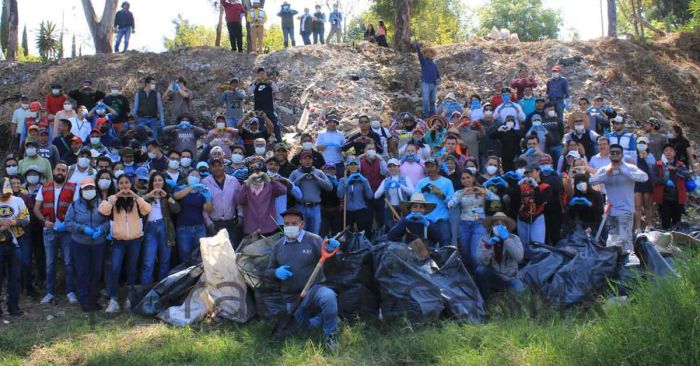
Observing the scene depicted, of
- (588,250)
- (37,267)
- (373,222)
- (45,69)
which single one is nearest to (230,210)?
(373,222)

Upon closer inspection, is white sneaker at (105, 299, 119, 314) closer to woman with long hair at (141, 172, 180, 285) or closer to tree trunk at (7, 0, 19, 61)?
woman with long hair at (141, 172, 180, 285)

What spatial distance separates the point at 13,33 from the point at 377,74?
43.6 feet

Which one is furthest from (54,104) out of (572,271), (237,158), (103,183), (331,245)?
(572,271)

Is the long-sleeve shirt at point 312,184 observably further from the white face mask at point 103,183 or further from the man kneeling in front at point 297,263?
the white face mask at point 103,183

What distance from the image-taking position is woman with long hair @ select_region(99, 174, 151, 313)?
9.24 meters

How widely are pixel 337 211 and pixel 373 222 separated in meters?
0.63

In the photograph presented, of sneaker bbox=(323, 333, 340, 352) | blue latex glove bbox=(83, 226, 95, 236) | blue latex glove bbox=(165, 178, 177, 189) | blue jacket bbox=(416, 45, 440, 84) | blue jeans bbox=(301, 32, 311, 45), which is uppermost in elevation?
blue jeans bbox=(301, 32, 311, 45)

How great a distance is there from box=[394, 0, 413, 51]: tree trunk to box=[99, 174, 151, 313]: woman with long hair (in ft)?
47.2

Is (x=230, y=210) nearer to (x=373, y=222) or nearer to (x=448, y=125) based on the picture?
(x=373, y=222)

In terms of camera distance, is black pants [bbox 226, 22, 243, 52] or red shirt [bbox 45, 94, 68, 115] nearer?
red shirt [bbox 45, 94, 68, 115]

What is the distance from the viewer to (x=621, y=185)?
33.2 ft

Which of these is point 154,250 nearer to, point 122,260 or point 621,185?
point 122,260

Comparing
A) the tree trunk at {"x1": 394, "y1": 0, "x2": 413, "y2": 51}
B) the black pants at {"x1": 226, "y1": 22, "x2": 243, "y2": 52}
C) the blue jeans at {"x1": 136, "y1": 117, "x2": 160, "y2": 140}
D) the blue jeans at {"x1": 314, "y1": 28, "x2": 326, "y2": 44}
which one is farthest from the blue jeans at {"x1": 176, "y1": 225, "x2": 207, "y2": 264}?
the blue jeans at {"x1": 314, "y1": 28, "x2": 326, "y2": 44}

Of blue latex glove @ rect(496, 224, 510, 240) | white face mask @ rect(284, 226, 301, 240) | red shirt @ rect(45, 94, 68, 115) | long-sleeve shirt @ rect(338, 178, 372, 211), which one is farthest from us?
red shirt @ rect(45, 94, 68, 115)
